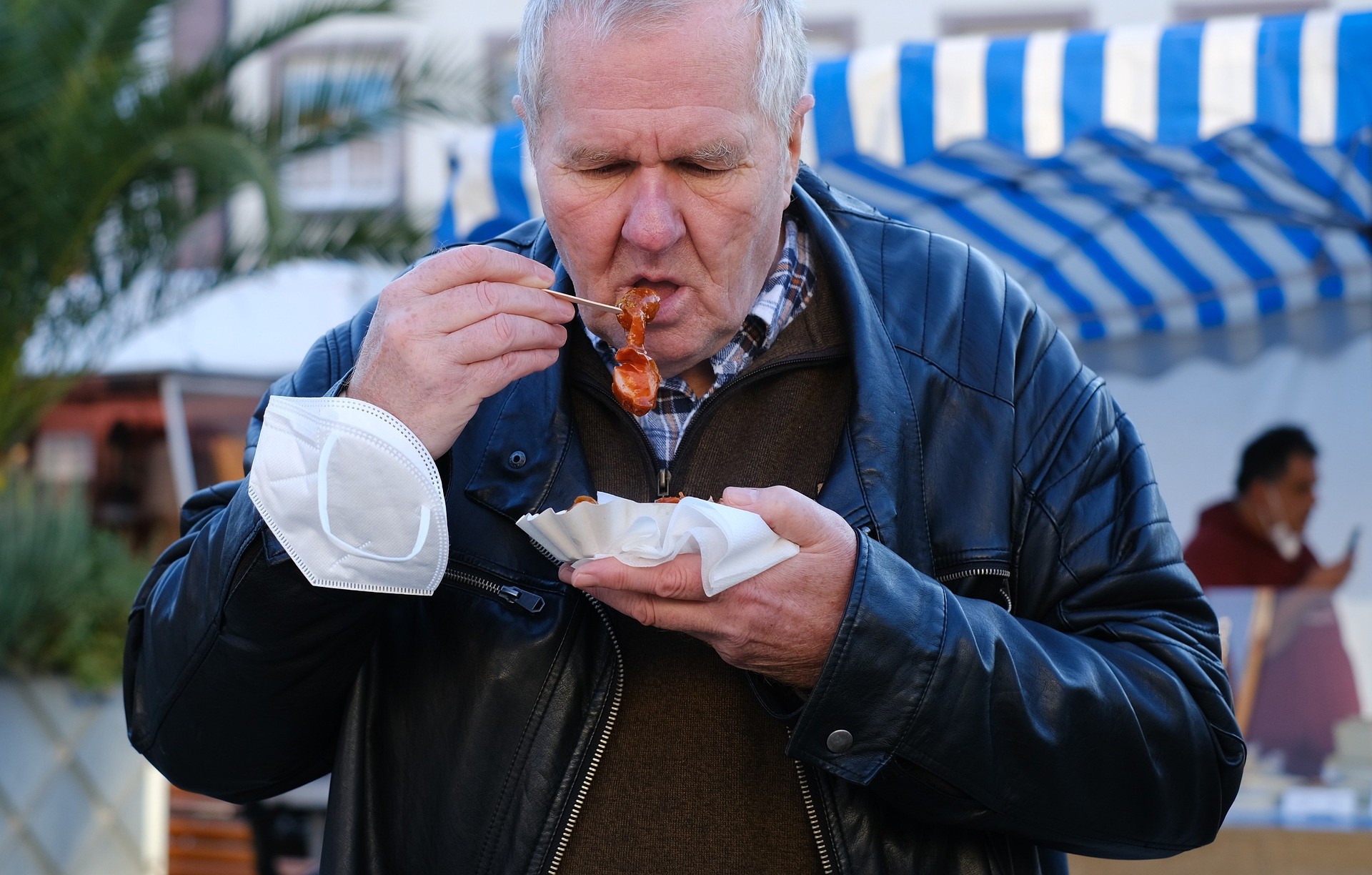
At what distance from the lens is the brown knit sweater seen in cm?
159

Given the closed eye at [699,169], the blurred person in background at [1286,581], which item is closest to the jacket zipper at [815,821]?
the closed eye at [699,169]

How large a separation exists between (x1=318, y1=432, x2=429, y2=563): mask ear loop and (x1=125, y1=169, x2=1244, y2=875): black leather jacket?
0.07 meters

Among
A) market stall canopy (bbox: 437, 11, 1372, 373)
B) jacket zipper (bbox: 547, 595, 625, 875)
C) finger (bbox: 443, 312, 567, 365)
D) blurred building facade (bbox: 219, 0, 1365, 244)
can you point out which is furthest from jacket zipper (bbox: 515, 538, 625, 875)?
blurred building facade (bbox: 219, 0, 1365, 244)

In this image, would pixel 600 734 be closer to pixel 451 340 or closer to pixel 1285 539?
pixel 451 340

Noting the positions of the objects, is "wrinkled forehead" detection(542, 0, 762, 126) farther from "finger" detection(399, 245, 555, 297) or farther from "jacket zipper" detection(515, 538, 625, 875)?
"jacket zipper" detection(515, 538, 625, 875)

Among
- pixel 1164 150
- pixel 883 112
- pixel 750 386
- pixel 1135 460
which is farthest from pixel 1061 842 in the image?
pixel 1164 150

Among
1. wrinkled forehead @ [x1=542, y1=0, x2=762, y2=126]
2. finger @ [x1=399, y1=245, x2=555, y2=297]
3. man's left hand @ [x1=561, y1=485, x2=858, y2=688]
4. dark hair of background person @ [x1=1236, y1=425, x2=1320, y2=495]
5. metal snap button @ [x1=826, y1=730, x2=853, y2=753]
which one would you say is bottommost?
dark hair of background person @ [x1=1236, y1=425, x2=1320, y2=495]

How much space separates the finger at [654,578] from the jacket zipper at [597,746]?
0.57ft

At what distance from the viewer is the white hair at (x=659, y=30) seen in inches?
63.5

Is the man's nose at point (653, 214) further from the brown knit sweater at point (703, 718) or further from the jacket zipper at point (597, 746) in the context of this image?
the jacket zipper at point (597, 746)

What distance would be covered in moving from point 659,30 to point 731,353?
0.45 metres

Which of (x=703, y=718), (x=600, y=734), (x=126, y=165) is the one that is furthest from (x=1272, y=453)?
(x=126, y=165)

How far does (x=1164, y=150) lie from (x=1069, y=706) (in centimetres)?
403

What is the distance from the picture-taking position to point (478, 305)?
1.49m
